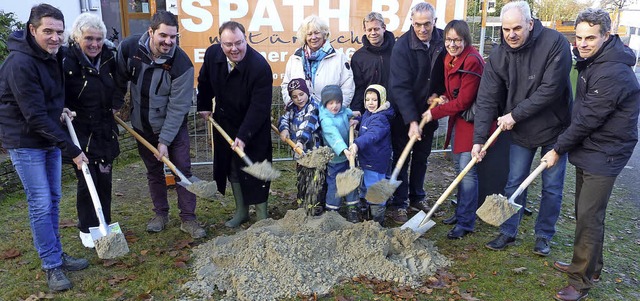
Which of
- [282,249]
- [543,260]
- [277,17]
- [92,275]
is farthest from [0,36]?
[543,260]

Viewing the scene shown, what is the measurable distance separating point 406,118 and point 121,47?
8.59 ft

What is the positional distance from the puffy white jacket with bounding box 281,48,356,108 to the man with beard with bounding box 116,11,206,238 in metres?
0.99

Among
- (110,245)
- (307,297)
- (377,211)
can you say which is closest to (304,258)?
(307,297)

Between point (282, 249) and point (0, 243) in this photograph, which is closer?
point (282, 249)

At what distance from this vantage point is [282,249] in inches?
155

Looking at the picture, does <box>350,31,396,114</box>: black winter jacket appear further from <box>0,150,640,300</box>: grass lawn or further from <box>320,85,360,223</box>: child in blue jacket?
<box>0,150,640,300</box>: grass lawn

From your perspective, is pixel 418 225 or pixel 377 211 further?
pixel 377 211

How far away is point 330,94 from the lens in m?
4.62

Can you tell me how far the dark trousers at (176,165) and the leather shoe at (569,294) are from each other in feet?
10.5

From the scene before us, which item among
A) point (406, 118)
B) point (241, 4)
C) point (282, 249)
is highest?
point (241, 4)

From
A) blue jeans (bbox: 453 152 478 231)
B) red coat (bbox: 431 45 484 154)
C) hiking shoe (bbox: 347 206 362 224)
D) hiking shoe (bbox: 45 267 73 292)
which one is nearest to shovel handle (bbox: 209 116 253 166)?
hiking shoe (bbox: 347 206 362 224)

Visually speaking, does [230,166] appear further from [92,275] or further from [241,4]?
[241,4]

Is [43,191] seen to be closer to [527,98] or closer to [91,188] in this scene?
[91,188]

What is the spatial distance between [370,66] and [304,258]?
2.15 m
